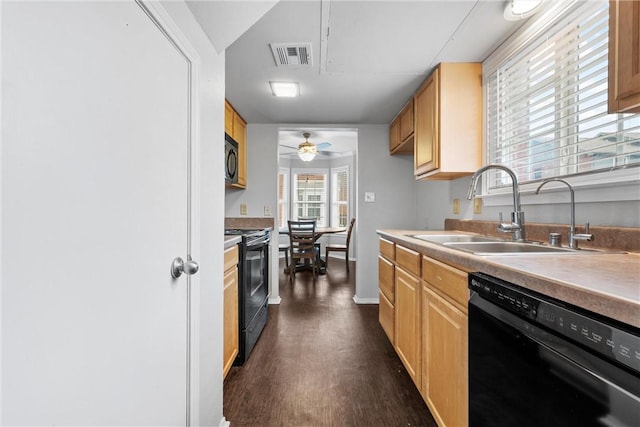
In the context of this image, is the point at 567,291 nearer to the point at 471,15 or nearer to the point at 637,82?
the point at 637,82

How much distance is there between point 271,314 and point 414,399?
1737 mm

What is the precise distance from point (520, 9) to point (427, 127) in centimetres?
93

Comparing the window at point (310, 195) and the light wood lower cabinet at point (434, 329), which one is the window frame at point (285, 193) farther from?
the light wood lower cabinet at point (434, 329)

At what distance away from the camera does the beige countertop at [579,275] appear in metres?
0.57

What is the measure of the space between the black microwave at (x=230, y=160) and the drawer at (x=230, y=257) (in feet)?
2.96

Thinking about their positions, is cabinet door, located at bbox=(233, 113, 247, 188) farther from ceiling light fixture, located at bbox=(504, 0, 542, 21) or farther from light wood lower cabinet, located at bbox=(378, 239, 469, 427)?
ceiling light fixture, located at bbox=(504, 0, 542, 21)

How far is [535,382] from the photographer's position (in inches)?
30.1

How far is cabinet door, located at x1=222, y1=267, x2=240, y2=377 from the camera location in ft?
5.85

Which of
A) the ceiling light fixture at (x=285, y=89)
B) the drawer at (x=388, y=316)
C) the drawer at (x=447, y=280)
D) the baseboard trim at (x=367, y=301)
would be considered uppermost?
the ceiling light fixture at (x=285, y=89)

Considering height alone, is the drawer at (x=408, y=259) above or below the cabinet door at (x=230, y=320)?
above

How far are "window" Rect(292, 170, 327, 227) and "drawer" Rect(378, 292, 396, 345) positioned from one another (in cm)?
451

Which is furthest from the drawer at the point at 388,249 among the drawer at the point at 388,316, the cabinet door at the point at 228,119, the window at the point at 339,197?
the window at the point at 339,197

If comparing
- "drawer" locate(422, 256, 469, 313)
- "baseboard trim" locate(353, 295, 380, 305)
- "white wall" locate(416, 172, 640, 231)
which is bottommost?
"baseboard trim" locate(353, 295, 380, 305)

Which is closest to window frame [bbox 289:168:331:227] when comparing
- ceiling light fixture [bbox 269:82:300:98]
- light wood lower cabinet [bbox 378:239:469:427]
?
ceiling light fixture [bbox 269:82:300:98]
